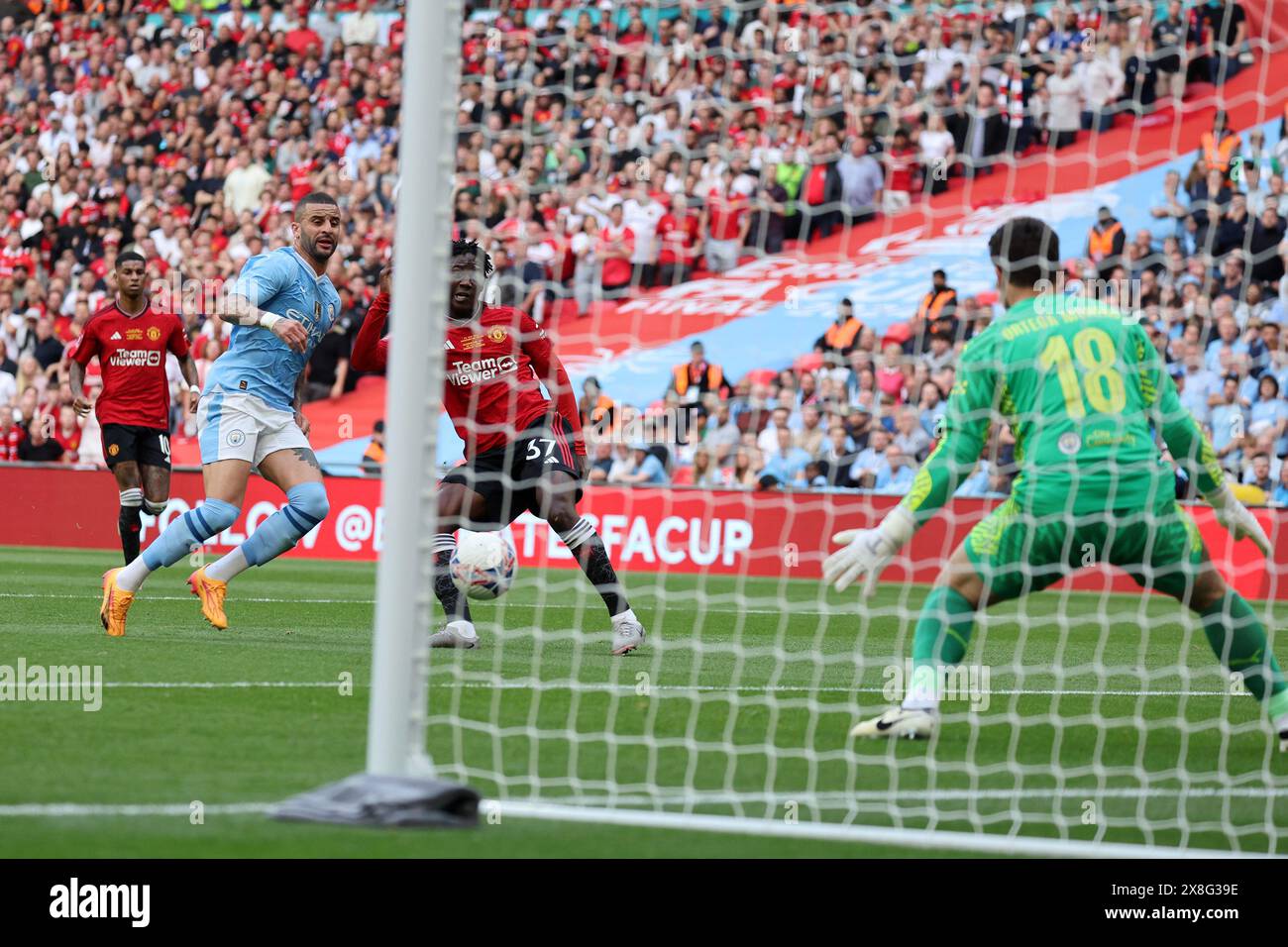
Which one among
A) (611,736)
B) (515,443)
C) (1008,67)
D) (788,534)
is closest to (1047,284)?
(611,736)

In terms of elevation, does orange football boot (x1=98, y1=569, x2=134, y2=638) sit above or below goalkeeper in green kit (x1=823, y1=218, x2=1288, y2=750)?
A: below

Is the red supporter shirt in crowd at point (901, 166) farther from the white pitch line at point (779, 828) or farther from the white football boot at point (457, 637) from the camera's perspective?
the white pitch line at point (779, 828)

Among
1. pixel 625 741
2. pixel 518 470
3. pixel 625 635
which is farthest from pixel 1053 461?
pixel 518 470

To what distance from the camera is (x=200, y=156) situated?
22.8 meters

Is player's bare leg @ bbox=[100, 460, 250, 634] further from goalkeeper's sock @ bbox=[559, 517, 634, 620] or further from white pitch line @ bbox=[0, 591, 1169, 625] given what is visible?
white pitch line @ bbox=[0, 591, 1169, 625]

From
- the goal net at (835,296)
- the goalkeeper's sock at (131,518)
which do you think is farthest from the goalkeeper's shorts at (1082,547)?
the goalkeeper's sock at (131,518)

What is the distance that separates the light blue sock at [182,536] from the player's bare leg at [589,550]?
162 centimetres

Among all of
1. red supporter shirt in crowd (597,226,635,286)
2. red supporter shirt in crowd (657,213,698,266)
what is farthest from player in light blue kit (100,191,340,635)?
red supporter shirt in crowd (657,213,698,266)

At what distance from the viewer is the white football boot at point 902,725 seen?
6473mm

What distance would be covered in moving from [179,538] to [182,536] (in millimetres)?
18

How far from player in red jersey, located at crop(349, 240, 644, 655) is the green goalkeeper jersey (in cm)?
326

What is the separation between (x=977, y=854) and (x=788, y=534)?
11.9 m

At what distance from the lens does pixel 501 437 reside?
31.1 ft

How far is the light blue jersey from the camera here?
9.20 metres
